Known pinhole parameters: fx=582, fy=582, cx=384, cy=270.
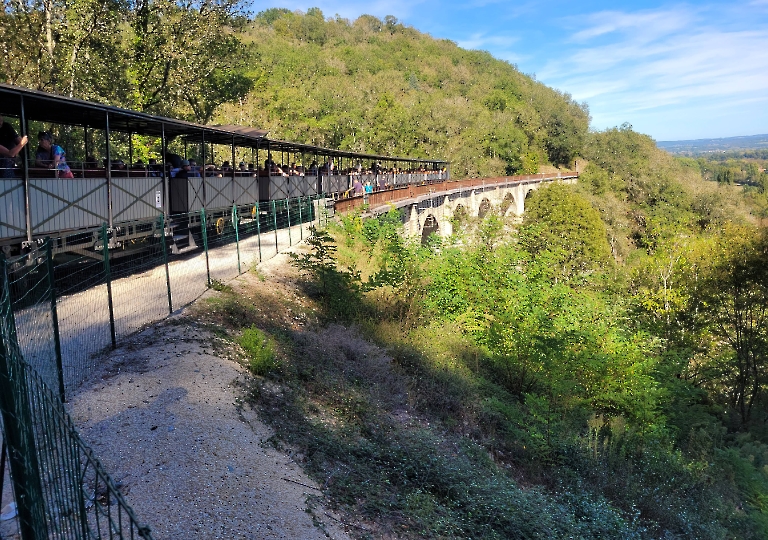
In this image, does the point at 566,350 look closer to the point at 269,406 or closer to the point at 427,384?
the point at 427,384

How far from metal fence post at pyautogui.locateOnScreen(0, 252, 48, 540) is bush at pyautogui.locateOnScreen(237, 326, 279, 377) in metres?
4.76

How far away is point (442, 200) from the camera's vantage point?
40.3 meters

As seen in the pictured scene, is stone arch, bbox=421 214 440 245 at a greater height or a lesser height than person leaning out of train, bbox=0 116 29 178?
lesser

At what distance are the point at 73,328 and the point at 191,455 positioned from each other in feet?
10.1

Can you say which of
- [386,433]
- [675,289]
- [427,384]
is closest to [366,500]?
[386,433]

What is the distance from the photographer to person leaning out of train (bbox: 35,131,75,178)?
10.0 meters

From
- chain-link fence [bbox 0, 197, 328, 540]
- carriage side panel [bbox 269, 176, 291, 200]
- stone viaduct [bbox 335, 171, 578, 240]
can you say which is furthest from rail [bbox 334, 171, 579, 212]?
chain-link fence [bbox 0, 197, 328, 540]

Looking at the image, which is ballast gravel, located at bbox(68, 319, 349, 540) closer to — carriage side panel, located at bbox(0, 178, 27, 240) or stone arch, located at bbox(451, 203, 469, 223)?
carriage side panel, located at bbox(0, 178, 27, 240)

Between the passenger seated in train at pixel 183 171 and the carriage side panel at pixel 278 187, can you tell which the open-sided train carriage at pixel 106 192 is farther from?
the carriage side panel at pixel 278 187

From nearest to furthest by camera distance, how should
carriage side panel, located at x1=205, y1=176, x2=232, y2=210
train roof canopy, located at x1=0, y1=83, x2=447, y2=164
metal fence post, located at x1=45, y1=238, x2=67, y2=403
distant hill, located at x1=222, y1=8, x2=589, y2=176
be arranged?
metal fence post, located at x1=45, y1=238, x2=67, y2=403, train roof canopy, located at x1=0, y1=83, x2=447, y2=164, carriage side panel, located at x1=205, y1=176, x2=232, y2=210, distant hill, located at x1=222, y1=8, x2=589, y2=176

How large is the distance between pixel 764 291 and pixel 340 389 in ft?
49.6

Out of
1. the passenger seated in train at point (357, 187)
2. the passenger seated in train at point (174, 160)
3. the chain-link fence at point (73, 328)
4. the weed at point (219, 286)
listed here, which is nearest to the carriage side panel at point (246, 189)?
the chain-link fence at point (73, 328)

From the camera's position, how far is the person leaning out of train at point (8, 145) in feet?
28.1

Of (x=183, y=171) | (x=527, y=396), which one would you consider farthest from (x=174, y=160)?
(x=527, y=396)
